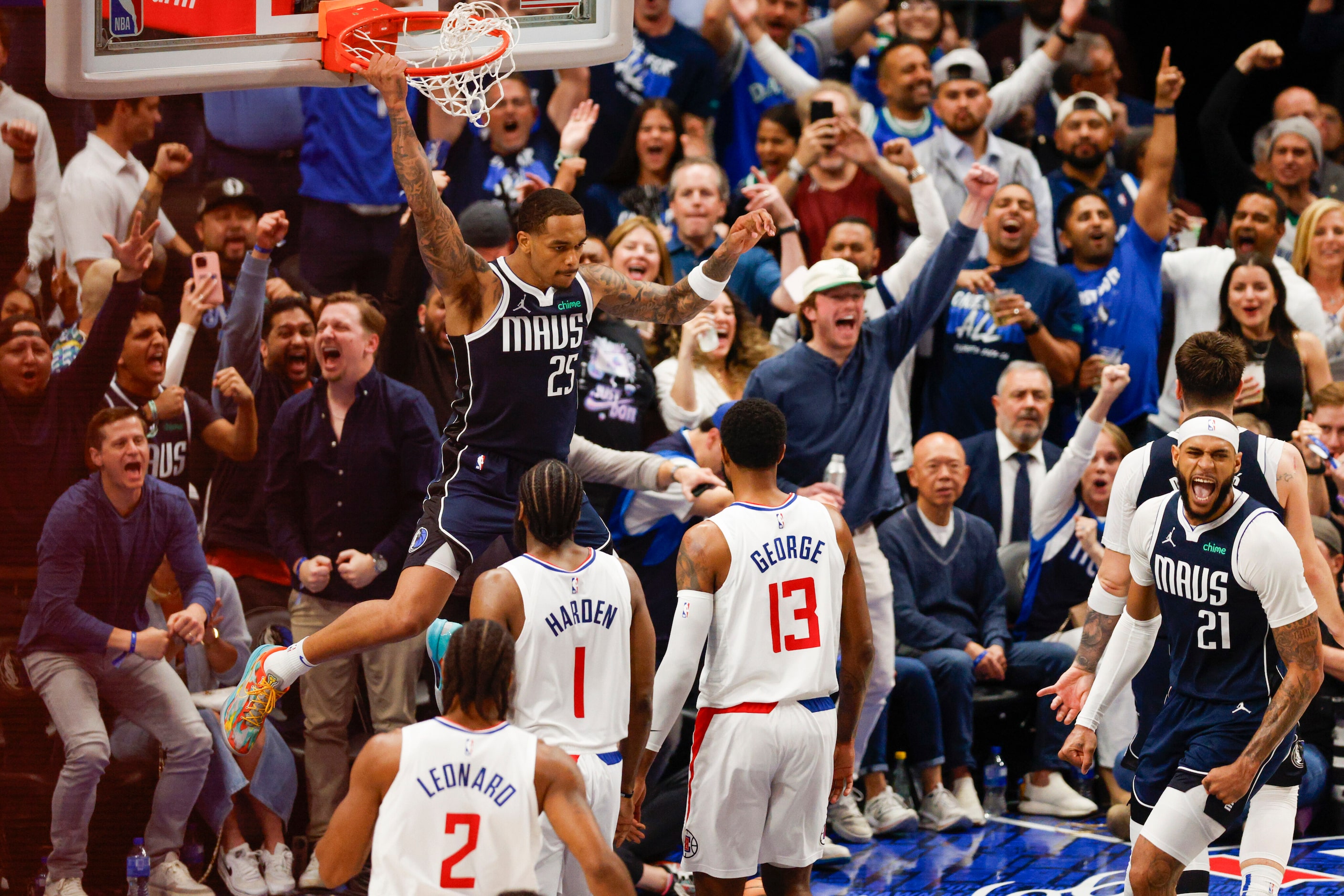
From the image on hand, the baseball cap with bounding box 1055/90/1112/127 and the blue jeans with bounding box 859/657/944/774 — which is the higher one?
the baseball cap with bounding box 1055/90/1112/127

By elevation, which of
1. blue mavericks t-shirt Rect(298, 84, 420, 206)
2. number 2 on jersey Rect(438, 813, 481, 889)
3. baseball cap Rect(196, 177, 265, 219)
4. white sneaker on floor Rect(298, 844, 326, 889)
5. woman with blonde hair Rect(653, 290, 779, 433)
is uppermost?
blue mavericks t-shirt Rect(298, 84, 420, 206)

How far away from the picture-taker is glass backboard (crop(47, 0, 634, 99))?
542cm

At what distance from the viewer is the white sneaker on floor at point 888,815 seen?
7.48 meters

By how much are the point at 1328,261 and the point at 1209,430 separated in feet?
16.3

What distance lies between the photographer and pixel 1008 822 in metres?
7.71

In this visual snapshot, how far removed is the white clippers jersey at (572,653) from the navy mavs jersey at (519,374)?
0.89 meters

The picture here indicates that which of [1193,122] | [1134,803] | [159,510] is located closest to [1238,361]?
[1134,803]

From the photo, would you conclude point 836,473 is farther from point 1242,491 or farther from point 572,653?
point 572,653

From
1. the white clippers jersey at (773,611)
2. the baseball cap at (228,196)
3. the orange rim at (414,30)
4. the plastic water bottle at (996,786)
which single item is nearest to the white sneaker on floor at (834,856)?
the plastic water bottle at (996,786)

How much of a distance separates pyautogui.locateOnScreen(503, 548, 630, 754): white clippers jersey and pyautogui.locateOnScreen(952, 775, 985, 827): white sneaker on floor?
3144mm

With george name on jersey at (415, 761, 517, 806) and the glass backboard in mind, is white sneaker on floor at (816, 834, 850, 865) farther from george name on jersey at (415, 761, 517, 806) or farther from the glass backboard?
the glass backboard

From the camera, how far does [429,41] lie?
6.09 m

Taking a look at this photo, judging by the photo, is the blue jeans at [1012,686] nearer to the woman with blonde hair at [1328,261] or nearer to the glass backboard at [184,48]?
the woman with blonde hair at [1328,261]

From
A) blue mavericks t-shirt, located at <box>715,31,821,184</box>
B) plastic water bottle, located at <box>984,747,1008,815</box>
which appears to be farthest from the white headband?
→ blue mavericks t-shirt, located at <box>715,31,821,184</box>
